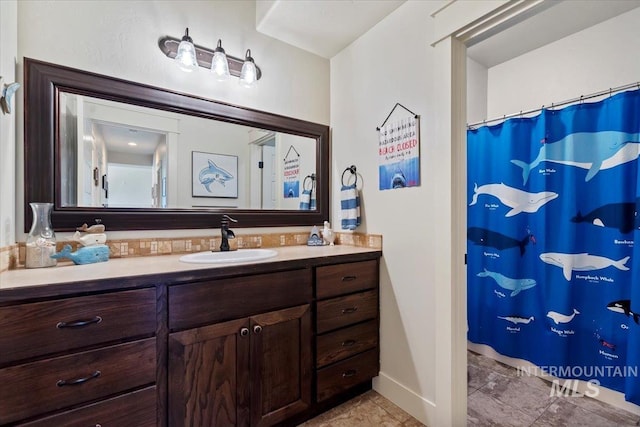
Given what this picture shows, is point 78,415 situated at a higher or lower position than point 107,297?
lower

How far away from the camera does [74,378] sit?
0.95 m

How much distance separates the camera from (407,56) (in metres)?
1.66

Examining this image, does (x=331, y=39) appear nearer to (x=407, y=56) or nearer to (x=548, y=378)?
(x=407, y=56)

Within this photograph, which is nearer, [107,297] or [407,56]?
[107,297]

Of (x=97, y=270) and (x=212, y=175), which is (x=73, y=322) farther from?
(x=212, y=175)

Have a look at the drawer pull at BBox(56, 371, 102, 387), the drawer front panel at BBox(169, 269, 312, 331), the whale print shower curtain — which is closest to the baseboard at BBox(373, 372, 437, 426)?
the drawer front panel at BBox(169, 269, 312, 331)

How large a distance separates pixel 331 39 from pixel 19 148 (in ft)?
6.13

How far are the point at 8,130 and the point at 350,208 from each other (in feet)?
5.63

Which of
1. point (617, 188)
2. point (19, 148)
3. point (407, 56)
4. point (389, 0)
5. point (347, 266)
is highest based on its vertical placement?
point (389, 0)

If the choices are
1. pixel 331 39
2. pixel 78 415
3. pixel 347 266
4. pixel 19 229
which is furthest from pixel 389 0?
pixel 78 415

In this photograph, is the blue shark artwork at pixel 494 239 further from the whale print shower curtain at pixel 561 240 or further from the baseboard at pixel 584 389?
the baseboard at pixel 584 389

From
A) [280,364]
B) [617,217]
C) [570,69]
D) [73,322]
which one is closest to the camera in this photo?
[73,322]

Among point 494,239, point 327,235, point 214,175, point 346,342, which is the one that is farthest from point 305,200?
point 494,239

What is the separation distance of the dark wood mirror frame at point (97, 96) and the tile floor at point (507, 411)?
1.25 metres
